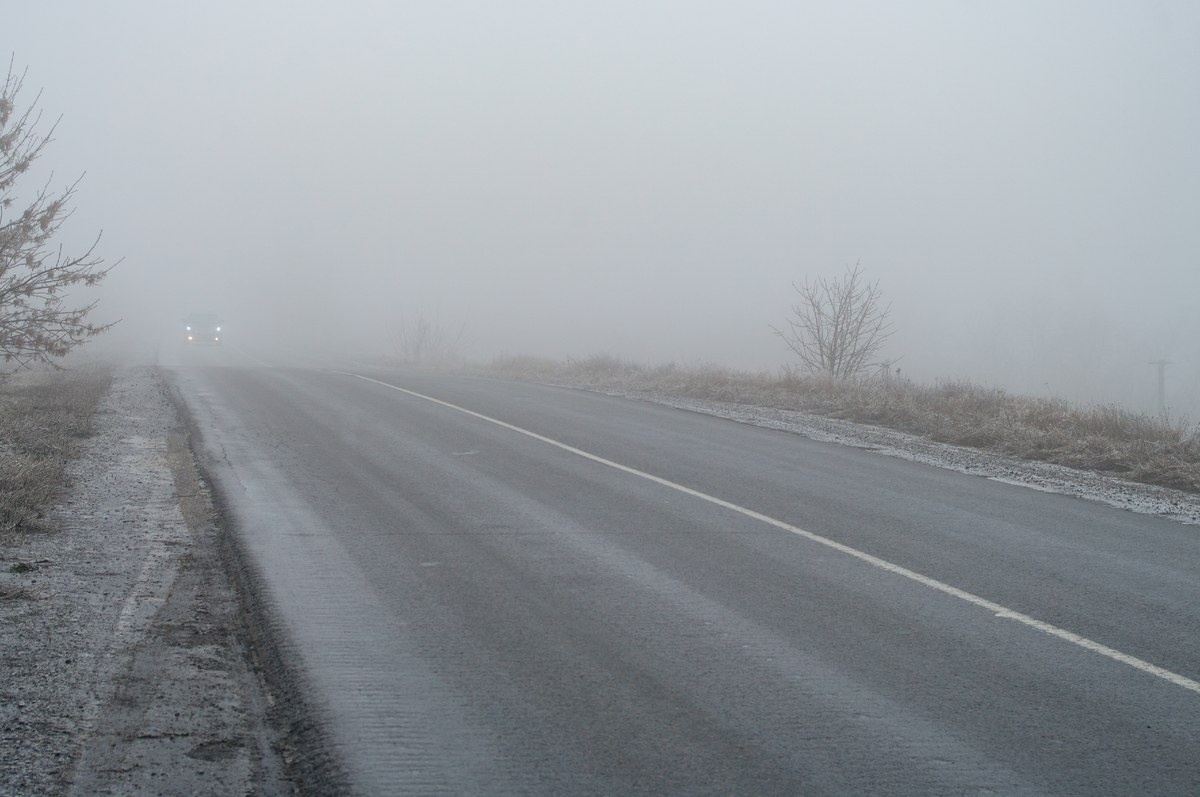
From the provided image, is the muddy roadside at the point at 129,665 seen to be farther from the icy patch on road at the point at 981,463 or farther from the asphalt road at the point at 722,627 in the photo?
the icy patch on road at the point at 981,463

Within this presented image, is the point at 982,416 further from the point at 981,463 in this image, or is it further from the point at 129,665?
the point at 129,665

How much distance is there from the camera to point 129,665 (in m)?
4.69

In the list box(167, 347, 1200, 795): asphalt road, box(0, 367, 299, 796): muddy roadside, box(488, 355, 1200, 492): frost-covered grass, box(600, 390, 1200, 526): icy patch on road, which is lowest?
box(0, 367, 299, 796): muddy roadside

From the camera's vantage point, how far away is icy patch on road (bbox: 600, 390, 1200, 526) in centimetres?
972

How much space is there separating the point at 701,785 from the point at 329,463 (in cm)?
815

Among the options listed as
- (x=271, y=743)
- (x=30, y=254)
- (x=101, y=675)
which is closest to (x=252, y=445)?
(x=30, y=254)

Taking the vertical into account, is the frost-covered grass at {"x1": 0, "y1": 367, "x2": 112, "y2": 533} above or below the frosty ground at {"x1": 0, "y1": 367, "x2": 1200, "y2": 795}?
above

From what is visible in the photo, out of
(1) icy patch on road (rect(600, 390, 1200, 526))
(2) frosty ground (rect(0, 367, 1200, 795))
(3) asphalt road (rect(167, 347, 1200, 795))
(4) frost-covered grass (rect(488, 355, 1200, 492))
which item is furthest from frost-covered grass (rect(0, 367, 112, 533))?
(4) frost-covered grass (rect(488, 355, 1200, 492))

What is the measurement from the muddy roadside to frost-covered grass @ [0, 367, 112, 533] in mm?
221

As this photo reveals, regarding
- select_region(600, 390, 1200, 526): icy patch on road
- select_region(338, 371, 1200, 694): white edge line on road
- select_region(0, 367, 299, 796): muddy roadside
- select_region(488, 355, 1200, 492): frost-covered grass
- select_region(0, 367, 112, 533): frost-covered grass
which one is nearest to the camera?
select_region(0, 367, 299, 796): muddy roadside

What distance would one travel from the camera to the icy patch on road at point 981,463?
9719mm

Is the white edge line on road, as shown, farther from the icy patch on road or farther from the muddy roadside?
the muddy roadside

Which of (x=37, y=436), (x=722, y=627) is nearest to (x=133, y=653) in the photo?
(x=722, y=627)

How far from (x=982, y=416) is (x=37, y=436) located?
1320cm
